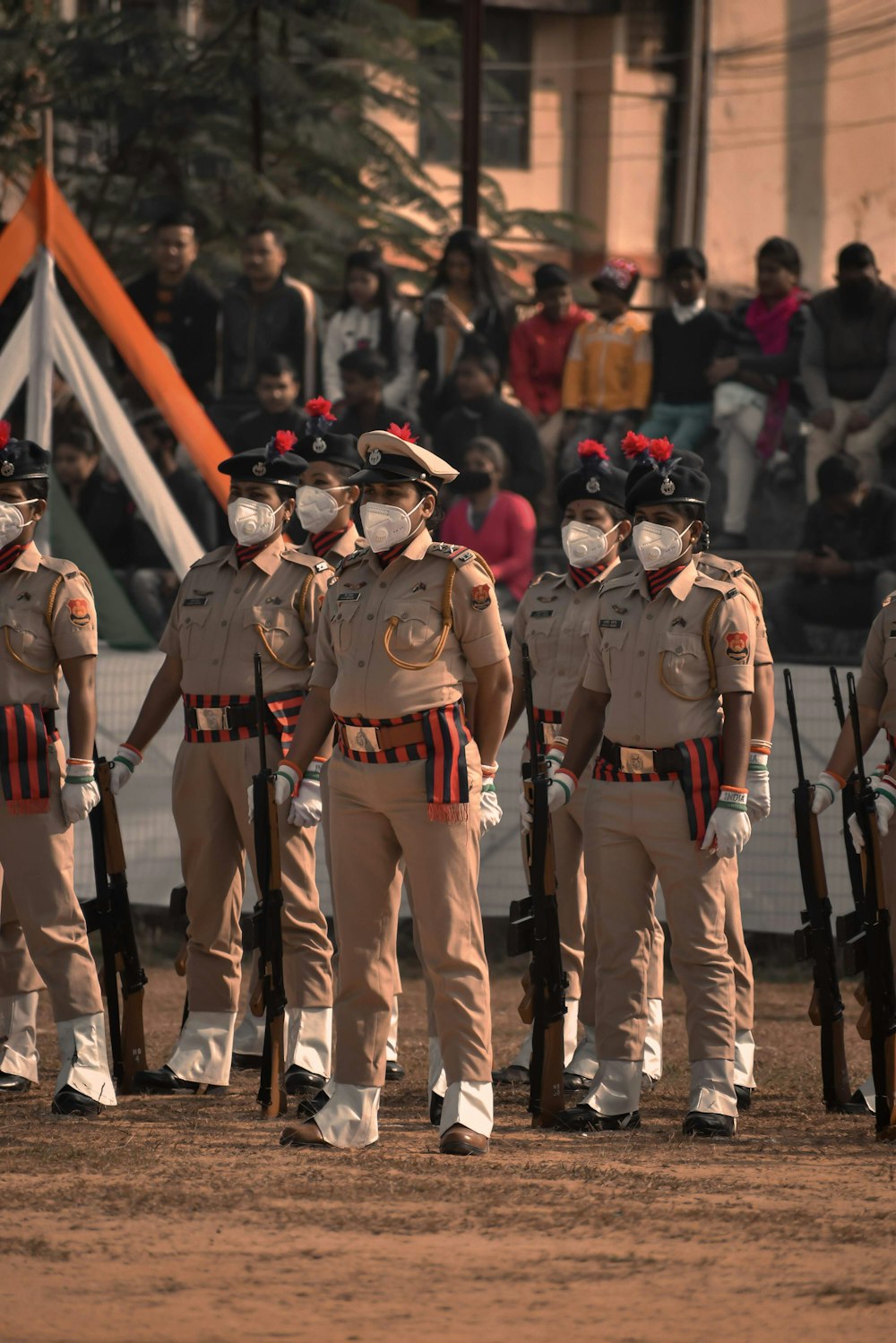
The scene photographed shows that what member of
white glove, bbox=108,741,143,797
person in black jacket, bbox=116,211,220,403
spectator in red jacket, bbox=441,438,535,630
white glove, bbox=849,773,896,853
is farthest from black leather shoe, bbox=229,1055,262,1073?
person in black jacket, bbox=116,211,220,403

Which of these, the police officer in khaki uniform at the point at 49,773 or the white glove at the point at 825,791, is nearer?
the police officer in khaki uniform at the point at 49,773

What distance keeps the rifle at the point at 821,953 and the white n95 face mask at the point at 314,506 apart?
2.03m

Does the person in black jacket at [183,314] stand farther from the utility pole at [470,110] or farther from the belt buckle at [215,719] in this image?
the belt buckle at [215,719]

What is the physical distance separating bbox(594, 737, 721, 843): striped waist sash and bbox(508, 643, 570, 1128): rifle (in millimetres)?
359

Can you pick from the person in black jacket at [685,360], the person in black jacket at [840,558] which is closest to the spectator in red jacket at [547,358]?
the person in black jacket at [685,360]

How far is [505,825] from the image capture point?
1119cm

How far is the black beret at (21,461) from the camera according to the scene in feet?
24.9

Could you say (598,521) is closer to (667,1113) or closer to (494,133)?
(667,1113)

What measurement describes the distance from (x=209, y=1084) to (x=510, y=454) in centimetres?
580

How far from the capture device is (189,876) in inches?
317

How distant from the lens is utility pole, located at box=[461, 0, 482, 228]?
54.9 feet

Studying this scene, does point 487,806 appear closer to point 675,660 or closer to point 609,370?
point 675,660

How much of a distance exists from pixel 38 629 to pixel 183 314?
5.98 metres

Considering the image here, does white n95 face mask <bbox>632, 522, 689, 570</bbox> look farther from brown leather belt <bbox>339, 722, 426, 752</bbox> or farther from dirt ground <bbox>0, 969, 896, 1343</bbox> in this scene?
dirt ground <bbox>0, 969, 896, 1343</bbox>
